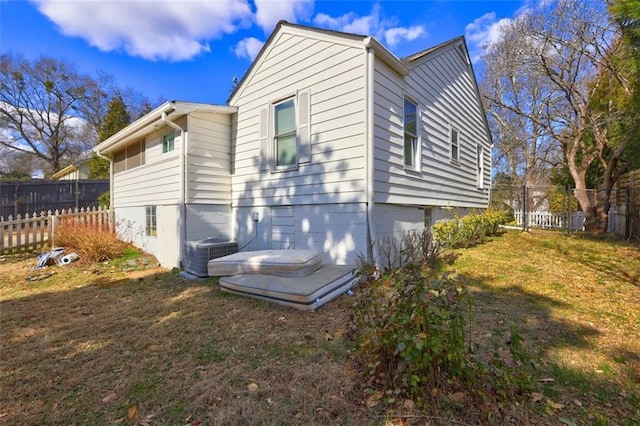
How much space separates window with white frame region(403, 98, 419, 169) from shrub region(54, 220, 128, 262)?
721 centimetres

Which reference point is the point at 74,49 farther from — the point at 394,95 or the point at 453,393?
the point at 453,393

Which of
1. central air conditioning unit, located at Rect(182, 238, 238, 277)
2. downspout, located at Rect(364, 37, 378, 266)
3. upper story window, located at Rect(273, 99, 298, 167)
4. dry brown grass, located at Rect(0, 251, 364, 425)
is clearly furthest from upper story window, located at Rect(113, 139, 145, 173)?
downspout, located at Rect(364, 37, 378, 266)

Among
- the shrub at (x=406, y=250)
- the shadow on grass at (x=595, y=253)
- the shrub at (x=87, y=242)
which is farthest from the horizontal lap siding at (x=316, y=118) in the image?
the shadow on grass at (x=595, y=253)

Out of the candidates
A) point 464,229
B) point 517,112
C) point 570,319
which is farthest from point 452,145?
point 517,112

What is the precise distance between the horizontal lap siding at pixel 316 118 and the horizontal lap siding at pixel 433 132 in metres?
0.38

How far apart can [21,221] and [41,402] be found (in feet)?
26.3

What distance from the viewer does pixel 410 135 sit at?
6.35m

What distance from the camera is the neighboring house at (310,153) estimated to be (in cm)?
514

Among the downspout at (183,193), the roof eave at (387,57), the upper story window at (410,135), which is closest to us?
the roof eave at (387,57)

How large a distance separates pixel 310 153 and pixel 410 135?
2.25 metres

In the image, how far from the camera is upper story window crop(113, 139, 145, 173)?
864 cm

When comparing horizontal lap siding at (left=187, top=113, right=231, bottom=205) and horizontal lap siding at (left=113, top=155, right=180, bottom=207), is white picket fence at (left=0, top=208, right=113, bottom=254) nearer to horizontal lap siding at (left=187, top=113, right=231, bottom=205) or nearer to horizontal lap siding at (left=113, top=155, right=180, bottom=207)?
horizontal lap siding at (left=113, top=155, right=180, bottom=207)

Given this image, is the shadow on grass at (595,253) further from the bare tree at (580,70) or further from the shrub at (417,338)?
the shrub at (417,338)

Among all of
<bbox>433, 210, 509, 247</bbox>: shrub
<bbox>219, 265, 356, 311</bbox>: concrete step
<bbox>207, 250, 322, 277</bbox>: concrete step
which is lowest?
<bbox>219, 265, 356, 311</bbox>: concrete step
